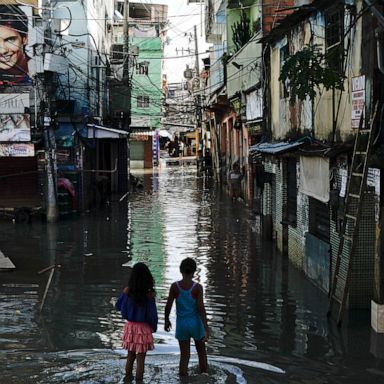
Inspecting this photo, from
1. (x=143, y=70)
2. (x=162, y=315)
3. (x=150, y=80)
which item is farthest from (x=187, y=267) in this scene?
(x=150, y=80)

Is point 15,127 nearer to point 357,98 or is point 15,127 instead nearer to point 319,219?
point 319,219

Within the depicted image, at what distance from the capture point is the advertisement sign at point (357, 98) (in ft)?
31.5

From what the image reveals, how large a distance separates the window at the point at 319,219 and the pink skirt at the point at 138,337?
592cm

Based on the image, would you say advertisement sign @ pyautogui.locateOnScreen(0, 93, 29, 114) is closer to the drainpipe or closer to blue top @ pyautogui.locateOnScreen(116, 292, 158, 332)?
the drainpipe

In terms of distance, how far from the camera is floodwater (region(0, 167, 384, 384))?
7.67 meters

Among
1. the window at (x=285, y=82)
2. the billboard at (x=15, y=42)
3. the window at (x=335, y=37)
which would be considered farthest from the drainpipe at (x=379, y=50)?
the billboard at (x=15, y=42)

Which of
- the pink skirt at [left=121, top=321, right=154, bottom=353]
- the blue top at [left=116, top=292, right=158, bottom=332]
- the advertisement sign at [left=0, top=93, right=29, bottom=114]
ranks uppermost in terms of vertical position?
the advertisement sign at [left=0, top=93, right=29, bottom=114]

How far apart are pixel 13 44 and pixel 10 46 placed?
12cm

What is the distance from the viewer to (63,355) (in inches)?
324

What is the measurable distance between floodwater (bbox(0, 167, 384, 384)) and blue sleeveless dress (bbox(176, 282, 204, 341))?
0.53 meters

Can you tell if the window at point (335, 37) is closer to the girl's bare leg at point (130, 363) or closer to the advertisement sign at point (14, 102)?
the girl's bare leg at point (130, 363)

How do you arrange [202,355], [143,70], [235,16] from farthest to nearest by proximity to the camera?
[143,70]
[235,16]
[202,355]

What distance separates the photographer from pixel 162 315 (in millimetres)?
10414

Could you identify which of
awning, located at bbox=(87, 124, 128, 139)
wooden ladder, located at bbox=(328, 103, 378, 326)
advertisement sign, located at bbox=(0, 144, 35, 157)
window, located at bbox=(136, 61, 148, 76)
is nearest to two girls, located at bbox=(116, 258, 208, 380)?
wooden ladder, located at bbox=(328, 103, 378, 326)
